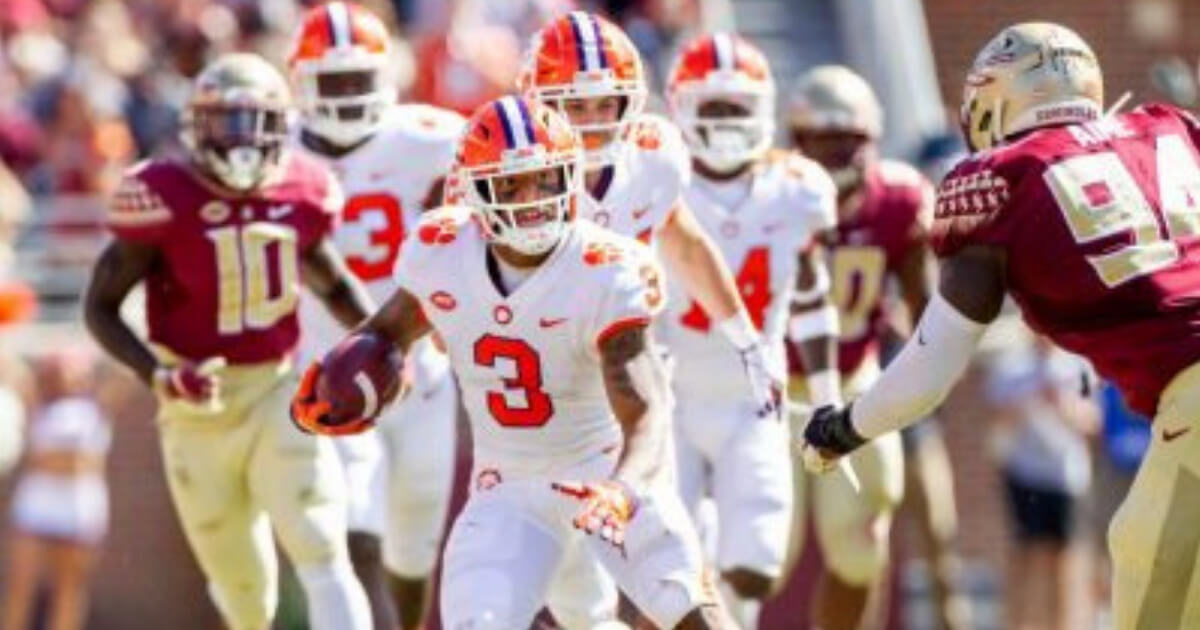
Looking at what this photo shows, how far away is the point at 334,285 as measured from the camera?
9.62m

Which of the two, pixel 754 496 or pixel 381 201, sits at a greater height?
pixel 381 201

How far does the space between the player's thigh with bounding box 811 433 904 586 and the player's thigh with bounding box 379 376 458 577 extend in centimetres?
122

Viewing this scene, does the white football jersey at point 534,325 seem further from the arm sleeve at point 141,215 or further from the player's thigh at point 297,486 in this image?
the arm sleeve at point 141,215

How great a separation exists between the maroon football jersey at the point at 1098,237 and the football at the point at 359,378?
135 cm

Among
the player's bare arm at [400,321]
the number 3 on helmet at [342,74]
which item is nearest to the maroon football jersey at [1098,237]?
the player's bare arm at [400,321]

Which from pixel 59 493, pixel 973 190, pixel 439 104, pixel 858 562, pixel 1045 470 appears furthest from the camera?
pixel 439 104

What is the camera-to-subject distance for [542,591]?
313 inches

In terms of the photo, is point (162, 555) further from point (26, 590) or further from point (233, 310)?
point (233, 310)

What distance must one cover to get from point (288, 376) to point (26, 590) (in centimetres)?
375

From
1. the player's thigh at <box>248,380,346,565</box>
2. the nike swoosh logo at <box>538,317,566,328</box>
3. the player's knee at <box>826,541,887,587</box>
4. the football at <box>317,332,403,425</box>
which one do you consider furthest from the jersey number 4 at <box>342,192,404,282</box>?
the nike swoosh logo at <box>538,317,566,328</box>

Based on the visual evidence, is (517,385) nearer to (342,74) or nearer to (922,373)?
(922,373)

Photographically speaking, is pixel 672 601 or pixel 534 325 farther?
pixel 534 325

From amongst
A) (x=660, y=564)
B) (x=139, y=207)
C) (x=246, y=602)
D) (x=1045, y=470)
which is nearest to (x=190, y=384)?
(x=139, y=207)

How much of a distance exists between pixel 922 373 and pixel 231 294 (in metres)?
2.65
